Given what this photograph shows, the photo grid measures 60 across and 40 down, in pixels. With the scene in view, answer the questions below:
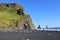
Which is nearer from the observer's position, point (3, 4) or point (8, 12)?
point (8, 12)

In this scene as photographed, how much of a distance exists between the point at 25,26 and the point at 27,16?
12.9 meters

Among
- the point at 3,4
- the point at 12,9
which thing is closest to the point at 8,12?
the point at 12,9

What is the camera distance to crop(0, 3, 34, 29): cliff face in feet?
436

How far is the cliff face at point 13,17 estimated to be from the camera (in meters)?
133

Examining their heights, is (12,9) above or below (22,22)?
above

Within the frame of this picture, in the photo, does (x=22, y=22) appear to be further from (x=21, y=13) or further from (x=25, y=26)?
(x=21, y=13)

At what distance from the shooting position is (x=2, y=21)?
139250 millimetres

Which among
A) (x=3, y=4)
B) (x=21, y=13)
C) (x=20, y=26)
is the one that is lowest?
(x=20, y=26)

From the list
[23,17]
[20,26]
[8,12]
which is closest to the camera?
[20,26]

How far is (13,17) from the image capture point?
15425 cm

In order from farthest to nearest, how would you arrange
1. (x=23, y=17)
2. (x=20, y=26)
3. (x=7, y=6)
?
(x=7, y=6) < (x=23, y=17) < (x=20, y=26)

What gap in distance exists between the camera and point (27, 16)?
150 meters

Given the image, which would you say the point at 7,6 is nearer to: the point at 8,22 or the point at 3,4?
the point at 3,4

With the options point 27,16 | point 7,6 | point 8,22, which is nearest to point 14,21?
point 8,22
